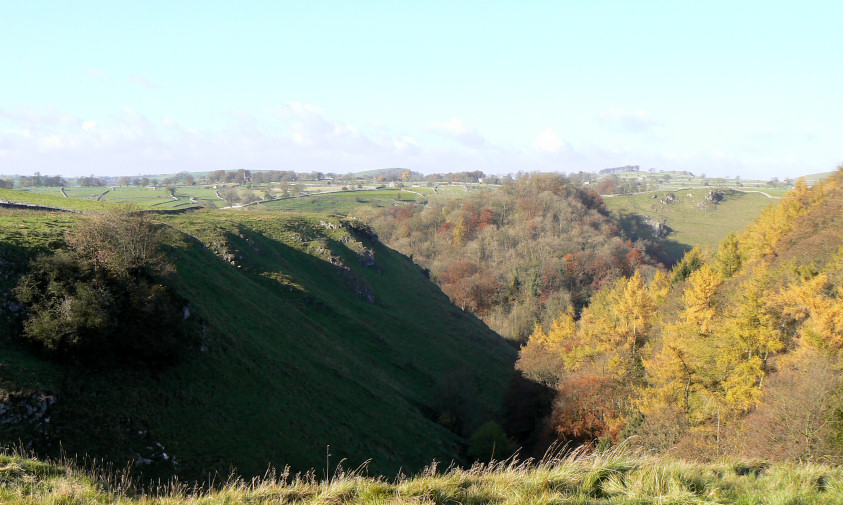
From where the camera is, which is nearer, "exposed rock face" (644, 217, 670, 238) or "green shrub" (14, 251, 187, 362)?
"green shrub" (14, 251, 187, 362)

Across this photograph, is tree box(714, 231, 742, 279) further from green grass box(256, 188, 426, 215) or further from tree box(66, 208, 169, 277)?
green grass box(256, 188, 426, 215)

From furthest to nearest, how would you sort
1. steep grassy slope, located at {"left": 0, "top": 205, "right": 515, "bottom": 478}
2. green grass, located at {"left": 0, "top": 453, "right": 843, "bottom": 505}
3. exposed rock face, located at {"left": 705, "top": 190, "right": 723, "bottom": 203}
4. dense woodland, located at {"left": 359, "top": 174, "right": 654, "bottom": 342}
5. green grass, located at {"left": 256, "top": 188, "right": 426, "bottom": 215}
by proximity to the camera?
exposed rock face, located at {"left": 705, "top": 190, "right": 723, "bottom": 203}
green grass, located at {"left": 256, "top": 188, "right": 426, "bottom": 215}
dense woodland, located at {"left": 359, "top": 174, "right": 654, "bottom": 342}
steep grassy slope, located at {"left": 0, "top": 205, "right": 515, "bottom": 478}
green grass, located at {"left": 0, "top": 453, "right": 843, "bottom": 505}

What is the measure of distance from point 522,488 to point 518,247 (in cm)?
11199

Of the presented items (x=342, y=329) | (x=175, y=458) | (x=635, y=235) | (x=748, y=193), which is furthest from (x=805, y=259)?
(x=748, y=193)

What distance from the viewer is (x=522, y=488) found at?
7.01 meters

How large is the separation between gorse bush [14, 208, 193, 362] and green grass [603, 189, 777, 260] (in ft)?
484

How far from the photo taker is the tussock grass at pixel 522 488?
6633 millimetres

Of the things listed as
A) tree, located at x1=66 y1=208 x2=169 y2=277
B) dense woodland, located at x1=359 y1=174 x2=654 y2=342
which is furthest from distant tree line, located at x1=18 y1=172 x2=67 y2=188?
tree, located at x1=66 y1=208 x2=169 y2=277

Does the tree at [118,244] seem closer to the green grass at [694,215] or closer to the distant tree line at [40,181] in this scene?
the green grass at [694,215]

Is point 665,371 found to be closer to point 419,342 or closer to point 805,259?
point 805,259

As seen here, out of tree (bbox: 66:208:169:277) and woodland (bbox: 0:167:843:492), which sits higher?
tree (bbox: 66:208:169:277)

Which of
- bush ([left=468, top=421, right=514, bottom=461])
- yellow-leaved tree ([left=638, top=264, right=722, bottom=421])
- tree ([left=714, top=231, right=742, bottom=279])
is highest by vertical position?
tree ([left=714, top=231, right=742, bottom=279])

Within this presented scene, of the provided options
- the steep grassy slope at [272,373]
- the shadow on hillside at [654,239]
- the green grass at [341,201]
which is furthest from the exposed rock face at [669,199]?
the steep grassy slope at [272,373]

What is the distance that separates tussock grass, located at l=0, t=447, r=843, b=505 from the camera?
663 cm
